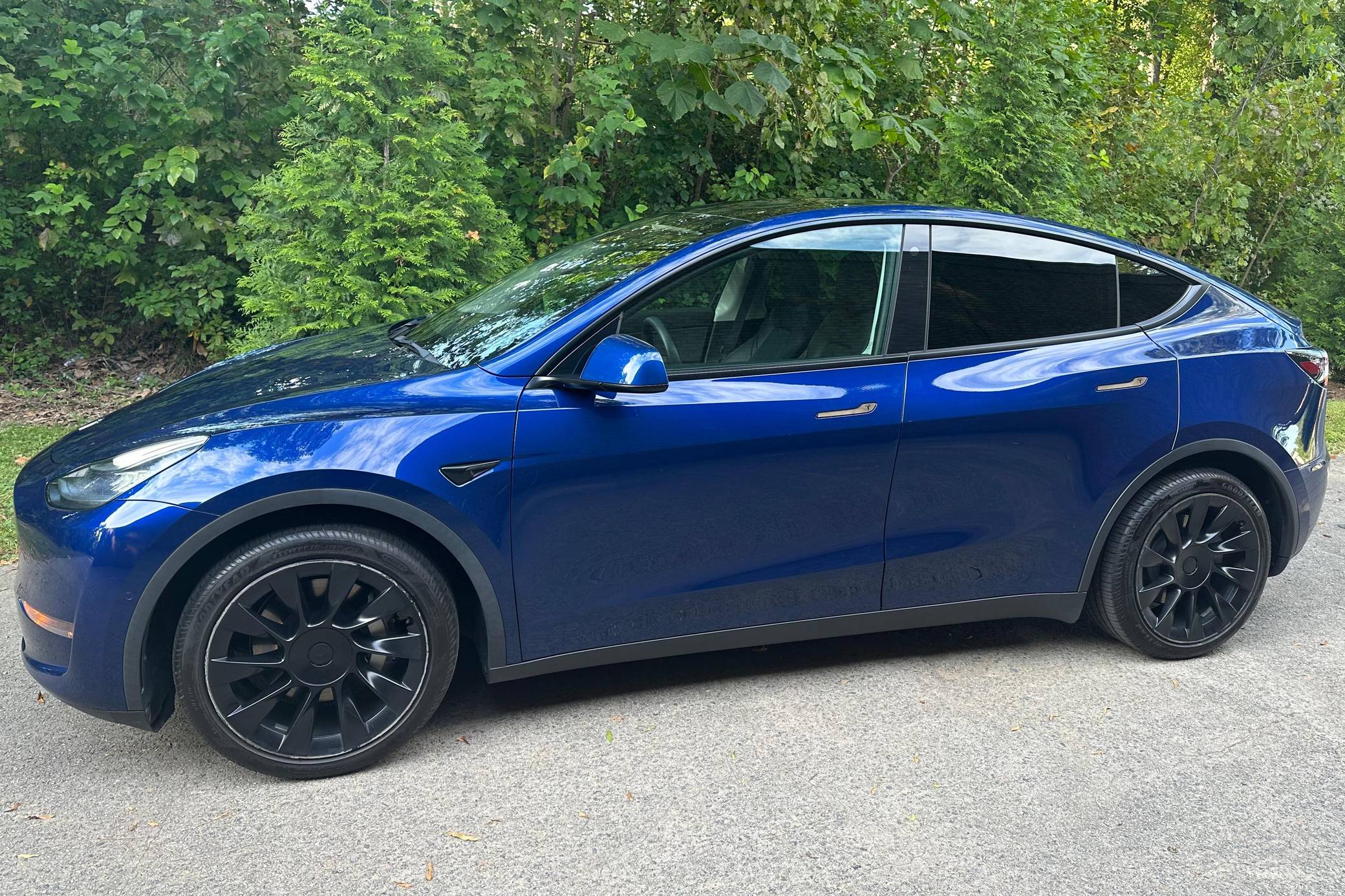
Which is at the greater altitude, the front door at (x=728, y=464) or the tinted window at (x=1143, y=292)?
the tinted window at (x=1143, y=292)

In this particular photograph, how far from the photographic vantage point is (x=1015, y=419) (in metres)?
3.62

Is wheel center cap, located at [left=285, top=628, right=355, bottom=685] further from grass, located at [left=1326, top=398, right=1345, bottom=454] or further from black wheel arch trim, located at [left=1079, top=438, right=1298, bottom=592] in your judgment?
grass, located at [left=1326, top=398, right=1345, bottom=454]

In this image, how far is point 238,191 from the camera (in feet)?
26.6

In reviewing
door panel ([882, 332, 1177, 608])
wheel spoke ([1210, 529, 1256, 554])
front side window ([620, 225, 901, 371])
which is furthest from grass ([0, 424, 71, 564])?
wheel spoke ([1210, 529, 1256, 554])

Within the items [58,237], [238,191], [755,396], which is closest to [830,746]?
[755,396]

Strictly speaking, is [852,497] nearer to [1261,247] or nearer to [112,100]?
[112,100]

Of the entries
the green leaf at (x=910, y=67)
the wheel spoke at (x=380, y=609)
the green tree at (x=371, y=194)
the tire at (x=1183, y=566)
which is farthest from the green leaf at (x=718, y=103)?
the wheel spoke at (x=380, y=609)

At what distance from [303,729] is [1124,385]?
2.88m

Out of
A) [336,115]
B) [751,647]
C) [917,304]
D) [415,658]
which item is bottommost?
[751,647]

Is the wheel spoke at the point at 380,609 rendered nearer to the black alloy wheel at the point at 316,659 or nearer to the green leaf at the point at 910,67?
the black alloy wheel at the point at 316,659

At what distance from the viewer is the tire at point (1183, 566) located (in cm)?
389

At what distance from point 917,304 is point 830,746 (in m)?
1.47

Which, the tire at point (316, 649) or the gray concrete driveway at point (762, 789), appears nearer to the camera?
the gray concrete driveway at point (762, 789)

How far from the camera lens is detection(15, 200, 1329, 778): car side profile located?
2.99m
